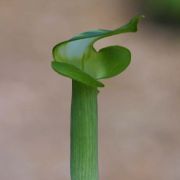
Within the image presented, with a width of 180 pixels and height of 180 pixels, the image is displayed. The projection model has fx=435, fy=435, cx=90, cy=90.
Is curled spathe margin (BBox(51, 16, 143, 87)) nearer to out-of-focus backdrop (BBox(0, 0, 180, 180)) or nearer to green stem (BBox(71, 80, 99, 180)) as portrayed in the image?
green stem (BBox(71, 80, 99, 180))

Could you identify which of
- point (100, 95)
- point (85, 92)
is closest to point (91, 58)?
point (85, 92)

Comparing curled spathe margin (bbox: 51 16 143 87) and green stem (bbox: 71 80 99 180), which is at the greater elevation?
curled spathe margin (bbox: 51 16 143 87)

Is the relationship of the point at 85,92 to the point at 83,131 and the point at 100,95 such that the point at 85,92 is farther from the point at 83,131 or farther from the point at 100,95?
the point at 100,95

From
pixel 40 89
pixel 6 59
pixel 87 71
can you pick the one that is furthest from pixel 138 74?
pixel 87 71

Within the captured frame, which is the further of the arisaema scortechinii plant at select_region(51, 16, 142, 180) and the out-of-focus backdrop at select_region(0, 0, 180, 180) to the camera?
the out-of-focus backdrop at select_region(0, 0, 180, 180)

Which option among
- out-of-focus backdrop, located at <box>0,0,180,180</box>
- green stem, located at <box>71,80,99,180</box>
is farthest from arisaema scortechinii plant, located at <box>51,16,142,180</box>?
out-of-focus backdrop, located at <box>0,0,180,180</box>

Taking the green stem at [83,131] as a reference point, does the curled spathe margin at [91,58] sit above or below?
above

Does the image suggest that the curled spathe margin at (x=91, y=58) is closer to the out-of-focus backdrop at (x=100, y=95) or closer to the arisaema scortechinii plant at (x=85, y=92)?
the arisaema scortechinii plant at (x=85, y=92)

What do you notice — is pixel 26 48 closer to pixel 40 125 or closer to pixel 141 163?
pixel 40 125

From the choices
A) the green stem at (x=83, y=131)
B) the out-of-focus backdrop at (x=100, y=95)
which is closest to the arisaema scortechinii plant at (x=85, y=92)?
the green stem at (x=83, y=131)
